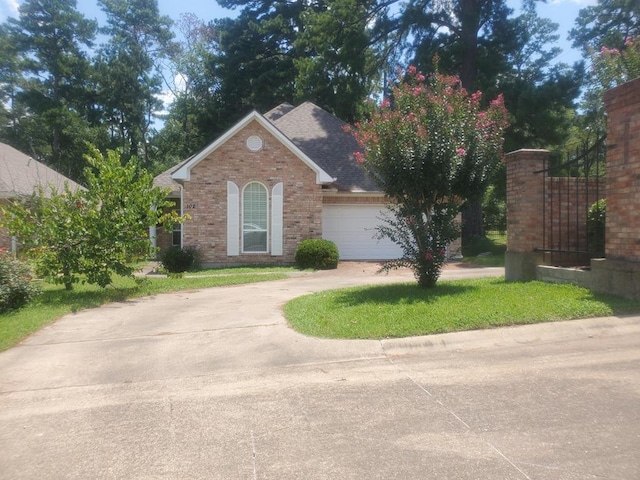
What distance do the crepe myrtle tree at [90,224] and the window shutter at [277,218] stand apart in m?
6.66

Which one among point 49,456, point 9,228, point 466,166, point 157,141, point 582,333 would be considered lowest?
point 49,456

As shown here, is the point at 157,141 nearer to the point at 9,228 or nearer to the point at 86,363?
the point at 9,228

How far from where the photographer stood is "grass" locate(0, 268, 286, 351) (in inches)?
349

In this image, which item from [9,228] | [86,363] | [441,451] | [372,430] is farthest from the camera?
[9,228]

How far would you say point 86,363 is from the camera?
22.5 ft

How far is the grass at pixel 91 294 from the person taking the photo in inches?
349

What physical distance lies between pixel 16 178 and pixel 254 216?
9504mm

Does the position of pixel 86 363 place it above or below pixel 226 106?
below

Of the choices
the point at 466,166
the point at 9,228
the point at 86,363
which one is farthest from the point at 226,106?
the point at 86,363

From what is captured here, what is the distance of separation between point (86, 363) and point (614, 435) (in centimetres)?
585

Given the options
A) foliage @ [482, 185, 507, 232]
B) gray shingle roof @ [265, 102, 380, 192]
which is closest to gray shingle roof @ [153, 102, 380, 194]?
gray shingle roof @ [265, 102, 380, 192]

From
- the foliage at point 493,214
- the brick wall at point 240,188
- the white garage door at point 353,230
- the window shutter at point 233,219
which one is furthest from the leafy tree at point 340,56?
the foliage at point 493,214

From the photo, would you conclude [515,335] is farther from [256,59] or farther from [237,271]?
[256,59]

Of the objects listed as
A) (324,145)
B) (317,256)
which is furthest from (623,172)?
(324,145)
